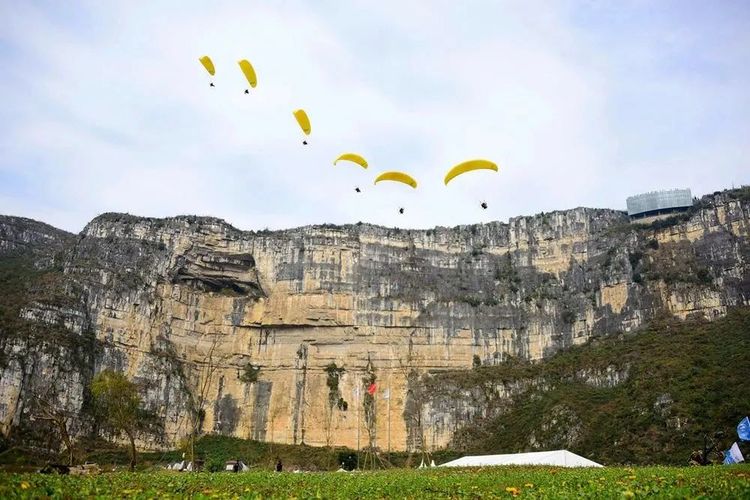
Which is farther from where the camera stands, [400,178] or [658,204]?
[658,204]

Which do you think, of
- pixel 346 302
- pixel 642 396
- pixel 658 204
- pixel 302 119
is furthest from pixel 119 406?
pixel 658 204

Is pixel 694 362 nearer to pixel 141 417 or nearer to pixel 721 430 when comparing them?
pixel 721 430

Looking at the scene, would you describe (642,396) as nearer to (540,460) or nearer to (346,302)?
(540,460)

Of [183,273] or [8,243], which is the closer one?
[183,273]

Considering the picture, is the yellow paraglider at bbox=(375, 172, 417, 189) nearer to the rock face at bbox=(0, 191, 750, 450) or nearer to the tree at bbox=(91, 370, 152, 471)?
the tree at bbox=(91, 370, 152, 471)

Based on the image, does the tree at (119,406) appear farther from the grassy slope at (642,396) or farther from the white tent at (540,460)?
the grassy slope at (642,396)

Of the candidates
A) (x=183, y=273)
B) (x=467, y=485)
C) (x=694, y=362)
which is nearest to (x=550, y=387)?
(x=694, y=362)
